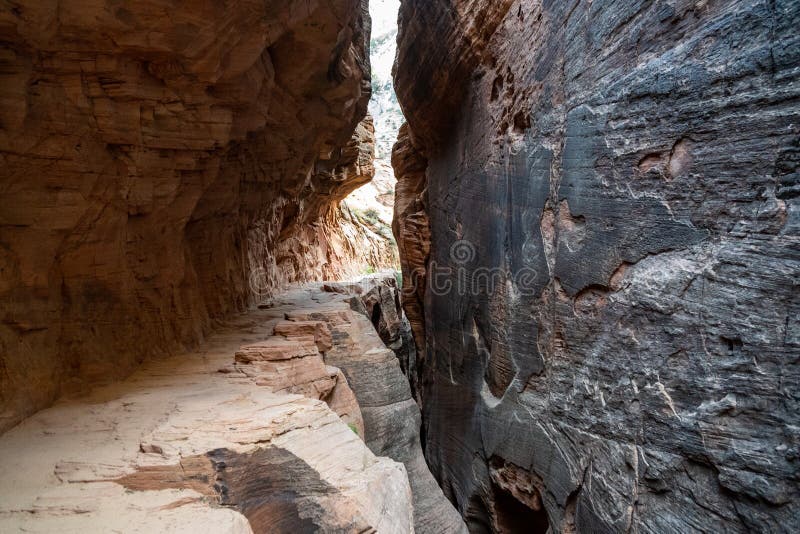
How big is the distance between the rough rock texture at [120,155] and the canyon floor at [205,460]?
2.63 ft

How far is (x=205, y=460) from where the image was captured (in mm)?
3809

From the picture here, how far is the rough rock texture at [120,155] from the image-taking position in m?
4.44

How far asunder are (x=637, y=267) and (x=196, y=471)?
415 centimetres

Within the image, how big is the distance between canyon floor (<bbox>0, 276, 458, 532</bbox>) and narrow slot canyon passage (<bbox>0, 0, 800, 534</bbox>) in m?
0.03

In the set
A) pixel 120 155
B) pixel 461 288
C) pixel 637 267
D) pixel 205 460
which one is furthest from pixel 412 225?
pixel 205 460

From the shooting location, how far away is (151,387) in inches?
222

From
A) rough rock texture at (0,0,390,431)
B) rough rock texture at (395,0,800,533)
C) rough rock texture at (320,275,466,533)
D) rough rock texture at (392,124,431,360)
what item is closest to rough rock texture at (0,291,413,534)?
rough rock texture at (0,0,390,431)

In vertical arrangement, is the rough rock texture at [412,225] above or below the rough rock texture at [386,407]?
above

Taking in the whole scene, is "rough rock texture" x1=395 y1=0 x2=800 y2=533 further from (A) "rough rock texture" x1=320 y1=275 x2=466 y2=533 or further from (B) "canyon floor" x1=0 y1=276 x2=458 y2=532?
(B) "canyon floor" x1=0 y1=276 x2=458 y2=532

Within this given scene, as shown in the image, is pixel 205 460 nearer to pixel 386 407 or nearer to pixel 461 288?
pixel 386 407

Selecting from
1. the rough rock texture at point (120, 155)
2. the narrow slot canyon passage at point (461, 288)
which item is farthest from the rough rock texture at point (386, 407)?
the rough rock texture at point (120, 155)

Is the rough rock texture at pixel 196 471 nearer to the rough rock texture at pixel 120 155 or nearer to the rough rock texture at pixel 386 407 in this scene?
the rough rock texture at pixel 120 155

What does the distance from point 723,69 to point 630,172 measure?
997 mm

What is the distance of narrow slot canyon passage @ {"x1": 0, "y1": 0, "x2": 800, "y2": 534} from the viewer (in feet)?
10.1
